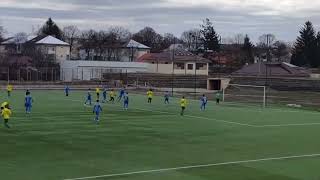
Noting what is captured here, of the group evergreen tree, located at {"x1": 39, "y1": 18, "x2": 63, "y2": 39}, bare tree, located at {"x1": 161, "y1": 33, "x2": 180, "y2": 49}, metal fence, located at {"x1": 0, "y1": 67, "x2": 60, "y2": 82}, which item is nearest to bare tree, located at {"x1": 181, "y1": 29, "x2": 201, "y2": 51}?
bare tree, located at {"x1": 161, "y1": 33, "x2": 180, "y2": 49}

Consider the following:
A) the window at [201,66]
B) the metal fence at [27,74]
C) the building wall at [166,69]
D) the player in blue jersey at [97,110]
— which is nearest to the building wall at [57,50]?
the building wall at [166,69]

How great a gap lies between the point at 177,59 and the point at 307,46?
40239mm

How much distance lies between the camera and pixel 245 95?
70.4 meters

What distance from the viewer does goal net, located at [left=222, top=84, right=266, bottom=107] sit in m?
61.8

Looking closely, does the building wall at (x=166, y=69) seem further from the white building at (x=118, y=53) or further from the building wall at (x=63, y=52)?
the white building at (x=118, y=53)

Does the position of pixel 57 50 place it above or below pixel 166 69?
above

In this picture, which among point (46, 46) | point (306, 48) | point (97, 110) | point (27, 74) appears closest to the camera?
point (97, 110)

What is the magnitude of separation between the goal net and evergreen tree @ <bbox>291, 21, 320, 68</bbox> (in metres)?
63.4

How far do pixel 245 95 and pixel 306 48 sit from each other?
76.7 metres

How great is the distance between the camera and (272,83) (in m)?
87.4

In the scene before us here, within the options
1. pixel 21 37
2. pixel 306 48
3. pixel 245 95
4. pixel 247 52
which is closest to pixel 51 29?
pixel 21 37

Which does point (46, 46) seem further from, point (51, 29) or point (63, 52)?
point (51, 29)

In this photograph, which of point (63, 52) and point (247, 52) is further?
point (247, 52)

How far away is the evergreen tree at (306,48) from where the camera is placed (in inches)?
5502
